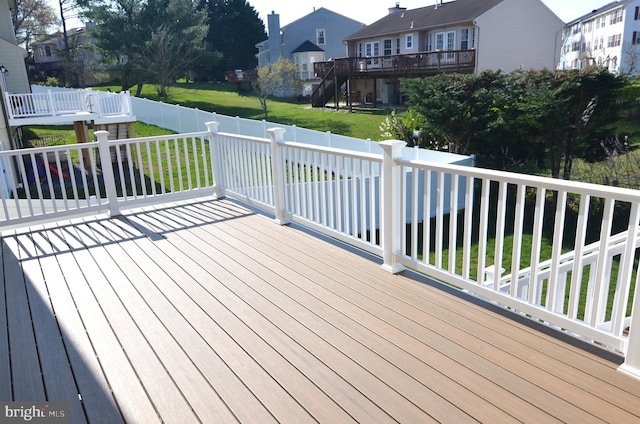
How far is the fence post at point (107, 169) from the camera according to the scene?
526 cm

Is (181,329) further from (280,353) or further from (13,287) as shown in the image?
(13,287)

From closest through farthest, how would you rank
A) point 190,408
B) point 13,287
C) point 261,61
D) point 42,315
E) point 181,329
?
1. point 190,408
2. point 181,329
3. point 42,315
4. point 13,287
5. point 261,61

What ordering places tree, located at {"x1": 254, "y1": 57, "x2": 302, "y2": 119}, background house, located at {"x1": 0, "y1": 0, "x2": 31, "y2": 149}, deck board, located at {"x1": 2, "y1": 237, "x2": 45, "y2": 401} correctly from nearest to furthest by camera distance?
deck board, located at {"x1": 2, "y1": 237, "x2": 45, "y2": 401}, background house, located at {"x1": 0, "y1": 0, "x2": 31, "y2": 149}, tree, located at {"x1": 254, "y1": 57, "x2": 302, "y2": 119}

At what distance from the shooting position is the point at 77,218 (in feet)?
18.0

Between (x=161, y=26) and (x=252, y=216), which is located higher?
(x=161, y=26)

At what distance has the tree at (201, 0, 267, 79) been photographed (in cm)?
4138

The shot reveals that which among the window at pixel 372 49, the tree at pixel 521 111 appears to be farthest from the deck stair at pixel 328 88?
the tree at pixel 521 111

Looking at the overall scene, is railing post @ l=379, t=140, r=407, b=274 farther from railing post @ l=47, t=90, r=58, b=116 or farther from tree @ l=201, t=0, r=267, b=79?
tree @ l=201, t=0, r=267, b=79

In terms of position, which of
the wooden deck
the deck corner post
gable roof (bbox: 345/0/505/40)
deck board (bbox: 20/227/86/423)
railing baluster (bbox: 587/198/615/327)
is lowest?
the wooden deck

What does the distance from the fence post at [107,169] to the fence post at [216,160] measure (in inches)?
48.4

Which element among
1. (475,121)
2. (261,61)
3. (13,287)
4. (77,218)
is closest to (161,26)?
(261,61)

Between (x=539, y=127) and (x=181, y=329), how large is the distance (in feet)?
29.8

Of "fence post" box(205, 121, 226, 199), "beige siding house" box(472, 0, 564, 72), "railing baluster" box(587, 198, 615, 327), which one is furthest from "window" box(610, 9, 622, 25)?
"railing baluster" box(587, 198, 615, 327)

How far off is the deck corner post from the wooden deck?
66mm
